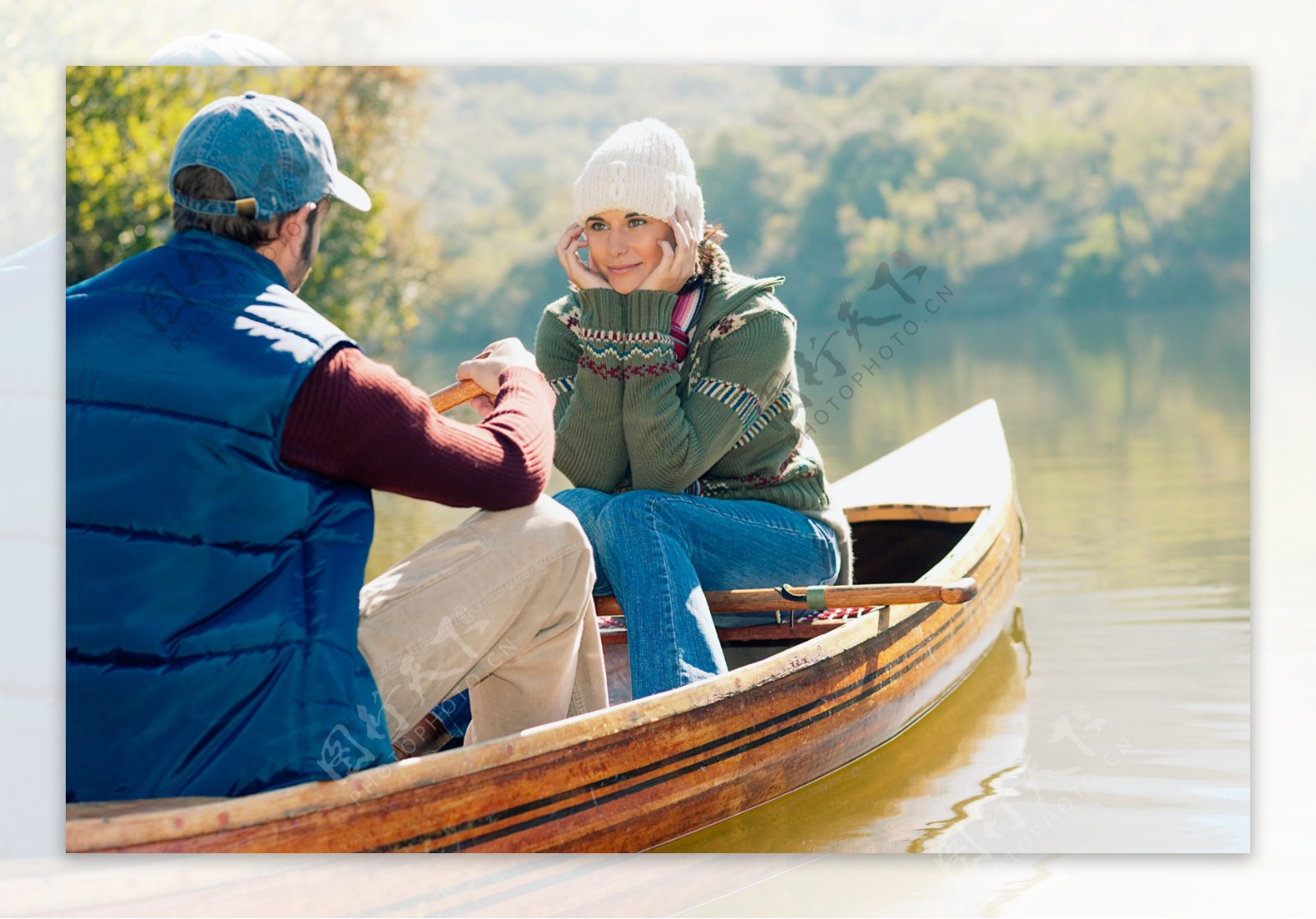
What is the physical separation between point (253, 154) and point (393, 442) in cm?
40

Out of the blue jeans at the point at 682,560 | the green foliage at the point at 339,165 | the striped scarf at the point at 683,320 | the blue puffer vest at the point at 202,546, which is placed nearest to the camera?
the blue puffer vest at the point at 202,546

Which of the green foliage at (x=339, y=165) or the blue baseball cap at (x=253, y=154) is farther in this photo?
the green foliage at (x=339, y=165)

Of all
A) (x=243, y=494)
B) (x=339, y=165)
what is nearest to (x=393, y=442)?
(x=243, y=494)

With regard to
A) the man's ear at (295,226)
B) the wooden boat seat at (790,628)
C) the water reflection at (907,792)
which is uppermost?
the man's ear at (295,226)

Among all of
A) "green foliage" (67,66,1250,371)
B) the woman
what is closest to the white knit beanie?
the woman

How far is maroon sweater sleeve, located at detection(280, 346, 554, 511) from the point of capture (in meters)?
1.72

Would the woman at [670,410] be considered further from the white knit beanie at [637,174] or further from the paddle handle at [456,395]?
the paddle handle at [456,395]

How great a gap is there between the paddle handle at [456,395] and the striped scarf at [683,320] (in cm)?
45

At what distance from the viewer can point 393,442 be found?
176cm

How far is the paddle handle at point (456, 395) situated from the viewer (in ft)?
7.58

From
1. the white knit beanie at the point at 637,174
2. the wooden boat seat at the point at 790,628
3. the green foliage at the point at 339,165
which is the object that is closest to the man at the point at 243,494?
the white knit beanie at the point at 637,174
